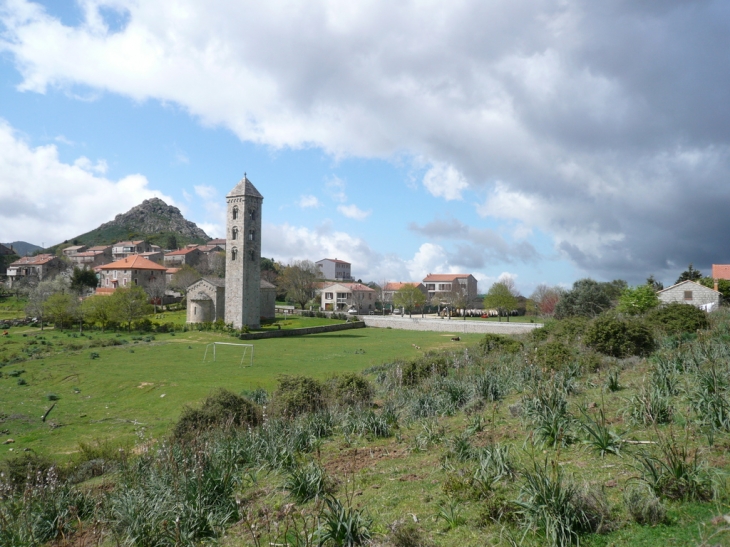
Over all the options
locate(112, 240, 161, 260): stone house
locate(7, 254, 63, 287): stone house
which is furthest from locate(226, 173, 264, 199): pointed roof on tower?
locate(112, 240, 161, 260): stone house

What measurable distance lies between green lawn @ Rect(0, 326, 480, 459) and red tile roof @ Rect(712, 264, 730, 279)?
32.7m

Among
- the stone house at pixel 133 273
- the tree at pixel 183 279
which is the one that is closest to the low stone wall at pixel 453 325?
the tree at pixel 183 279

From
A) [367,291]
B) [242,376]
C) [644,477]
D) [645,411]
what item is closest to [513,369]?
[645,411]

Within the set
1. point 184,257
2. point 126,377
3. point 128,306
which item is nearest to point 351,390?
point 126,377

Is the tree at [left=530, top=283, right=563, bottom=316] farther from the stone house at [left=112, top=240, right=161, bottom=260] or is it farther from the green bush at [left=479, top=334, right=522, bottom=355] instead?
the stone house at [left=112, top=240, right=161, bottom=260]

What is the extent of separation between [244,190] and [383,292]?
54158mm

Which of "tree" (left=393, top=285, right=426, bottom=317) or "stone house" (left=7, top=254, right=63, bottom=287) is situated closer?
"tree" (left=393, top=285, right=426, bottom=317)

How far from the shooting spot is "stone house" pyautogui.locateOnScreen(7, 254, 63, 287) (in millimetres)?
102188

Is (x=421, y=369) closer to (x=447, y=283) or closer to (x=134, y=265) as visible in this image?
(x=134, y=265)

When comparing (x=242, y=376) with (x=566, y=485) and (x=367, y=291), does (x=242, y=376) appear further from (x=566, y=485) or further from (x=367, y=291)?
(x=367, y=291)

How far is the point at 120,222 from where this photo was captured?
18325 cm

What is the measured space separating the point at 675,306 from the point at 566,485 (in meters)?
18.9

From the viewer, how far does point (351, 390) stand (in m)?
14.0

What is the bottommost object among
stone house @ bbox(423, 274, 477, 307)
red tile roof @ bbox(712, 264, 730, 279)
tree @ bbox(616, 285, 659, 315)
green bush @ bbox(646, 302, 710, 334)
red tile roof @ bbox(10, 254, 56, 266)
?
green bush @ bbox(646, 302, 710, 334)
